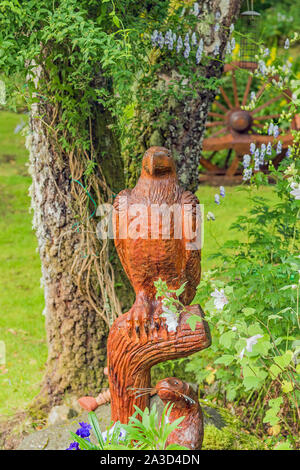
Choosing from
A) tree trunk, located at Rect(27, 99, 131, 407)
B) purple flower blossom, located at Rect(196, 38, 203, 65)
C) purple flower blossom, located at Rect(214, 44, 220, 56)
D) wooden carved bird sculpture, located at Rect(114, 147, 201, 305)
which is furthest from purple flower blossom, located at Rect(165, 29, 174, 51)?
wooden carved bird sculpture, located at Rect(114, 147, 201, 305)

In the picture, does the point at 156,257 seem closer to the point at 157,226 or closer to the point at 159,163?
the point at 157,226

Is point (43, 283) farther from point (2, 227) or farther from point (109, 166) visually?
point (2, 227)

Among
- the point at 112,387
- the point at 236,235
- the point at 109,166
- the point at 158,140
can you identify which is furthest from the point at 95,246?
the point at 236,235

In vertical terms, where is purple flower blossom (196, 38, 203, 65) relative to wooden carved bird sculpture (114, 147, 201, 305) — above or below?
above

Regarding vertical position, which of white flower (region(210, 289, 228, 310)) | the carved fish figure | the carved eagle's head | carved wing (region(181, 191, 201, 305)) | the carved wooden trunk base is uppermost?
the carved eagle's head

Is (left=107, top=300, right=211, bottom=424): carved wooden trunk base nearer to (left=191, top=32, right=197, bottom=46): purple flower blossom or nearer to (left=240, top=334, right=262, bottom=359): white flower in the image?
(left=240, top=334, right=262, bottom=359): white flower

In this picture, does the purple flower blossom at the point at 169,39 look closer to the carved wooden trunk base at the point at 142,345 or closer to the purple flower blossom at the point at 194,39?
the purple flower blossom at the point at 194,39

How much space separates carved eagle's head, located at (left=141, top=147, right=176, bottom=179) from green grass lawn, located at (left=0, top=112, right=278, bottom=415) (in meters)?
Result: 0.81

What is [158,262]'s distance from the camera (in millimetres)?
2219

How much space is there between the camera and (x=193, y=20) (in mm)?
3045

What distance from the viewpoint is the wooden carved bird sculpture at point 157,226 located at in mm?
2170

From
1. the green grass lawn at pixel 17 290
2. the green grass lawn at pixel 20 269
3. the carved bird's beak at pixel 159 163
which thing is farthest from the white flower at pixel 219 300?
the green grass lawn at pixel 17 290

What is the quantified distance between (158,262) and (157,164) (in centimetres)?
40

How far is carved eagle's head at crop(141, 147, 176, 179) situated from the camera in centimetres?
214
